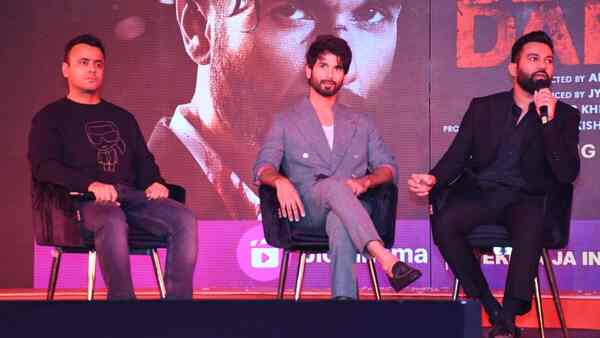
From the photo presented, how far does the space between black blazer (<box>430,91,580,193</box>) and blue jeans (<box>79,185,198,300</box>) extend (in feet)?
3.65

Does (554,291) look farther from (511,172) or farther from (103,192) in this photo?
(103,192)

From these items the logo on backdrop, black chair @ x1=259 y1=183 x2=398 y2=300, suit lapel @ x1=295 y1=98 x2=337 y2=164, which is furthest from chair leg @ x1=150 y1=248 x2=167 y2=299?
the logo on backdrop

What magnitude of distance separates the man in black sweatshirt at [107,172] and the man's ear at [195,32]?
1.39 meters

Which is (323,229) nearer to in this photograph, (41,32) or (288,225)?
(288,225)

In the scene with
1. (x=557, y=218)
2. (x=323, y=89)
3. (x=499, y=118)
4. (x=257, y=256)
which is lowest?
(x=257, y=256)

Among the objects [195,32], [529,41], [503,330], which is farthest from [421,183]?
[195,32]

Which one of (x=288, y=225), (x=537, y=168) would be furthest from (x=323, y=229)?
(x=537, y=168)

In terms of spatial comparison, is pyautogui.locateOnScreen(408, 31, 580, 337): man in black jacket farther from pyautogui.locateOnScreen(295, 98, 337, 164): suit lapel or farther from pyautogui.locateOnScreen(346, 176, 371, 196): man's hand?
pyautogui.locateOnScreen(295, 98, 337, 164): suit lapel

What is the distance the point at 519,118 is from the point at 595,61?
1264mm

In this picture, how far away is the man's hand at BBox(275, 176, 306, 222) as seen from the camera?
11.7 ft

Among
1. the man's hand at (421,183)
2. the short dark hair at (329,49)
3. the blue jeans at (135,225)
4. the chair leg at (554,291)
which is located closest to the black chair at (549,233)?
the chair leg at (554,291)

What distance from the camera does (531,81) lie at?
13.1 feet

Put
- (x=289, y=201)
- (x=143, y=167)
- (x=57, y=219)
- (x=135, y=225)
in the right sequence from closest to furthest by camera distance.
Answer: (x=289, y=201) < (x=57, y=219) < (x=135, y=225) < (x=143, y=167)

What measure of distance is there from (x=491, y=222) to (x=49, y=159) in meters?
1.86
